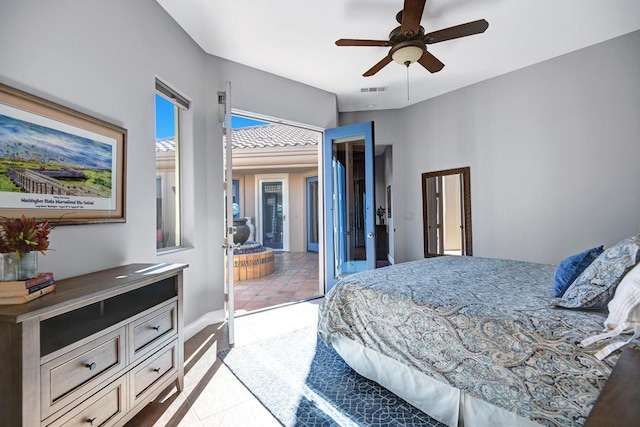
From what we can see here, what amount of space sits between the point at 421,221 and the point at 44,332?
4634 mm

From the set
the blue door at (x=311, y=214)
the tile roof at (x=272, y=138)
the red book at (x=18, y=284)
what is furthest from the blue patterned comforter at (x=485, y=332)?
the blue door at (x=311, y=214)

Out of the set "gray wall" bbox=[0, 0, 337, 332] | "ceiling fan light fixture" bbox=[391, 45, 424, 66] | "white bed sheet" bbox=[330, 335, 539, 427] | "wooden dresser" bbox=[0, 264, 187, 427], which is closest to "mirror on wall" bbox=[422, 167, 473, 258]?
"ceiling fan light fixture" bbox=[391, 45, 424, 66]

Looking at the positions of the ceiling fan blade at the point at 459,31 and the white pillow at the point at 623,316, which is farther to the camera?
the ceiling fan blade at the point at 459,31

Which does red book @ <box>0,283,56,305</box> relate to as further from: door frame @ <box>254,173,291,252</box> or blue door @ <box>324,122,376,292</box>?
door frame @ <box>254,173,291,252</box>

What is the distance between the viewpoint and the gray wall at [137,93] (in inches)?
61.9

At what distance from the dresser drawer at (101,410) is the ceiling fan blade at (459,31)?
3191mm

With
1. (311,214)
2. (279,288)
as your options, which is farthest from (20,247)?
(311,214)

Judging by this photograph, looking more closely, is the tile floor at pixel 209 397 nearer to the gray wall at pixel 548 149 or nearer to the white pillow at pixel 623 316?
the white pillow at pixel 623 316

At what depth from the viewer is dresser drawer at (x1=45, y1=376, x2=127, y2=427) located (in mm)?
1260

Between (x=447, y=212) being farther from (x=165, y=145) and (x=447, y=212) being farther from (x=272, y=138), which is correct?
(x=272, y=138)

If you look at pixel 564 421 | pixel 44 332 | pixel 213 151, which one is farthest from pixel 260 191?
pixel 564 421

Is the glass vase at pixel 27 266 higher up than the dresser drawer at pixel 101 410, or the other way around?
the glass vase at pixel 27 266

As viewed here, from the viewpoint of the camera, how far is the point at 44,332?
1282 mm

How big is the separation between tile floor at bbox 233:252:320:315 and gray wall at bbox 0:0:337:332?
747 mm
